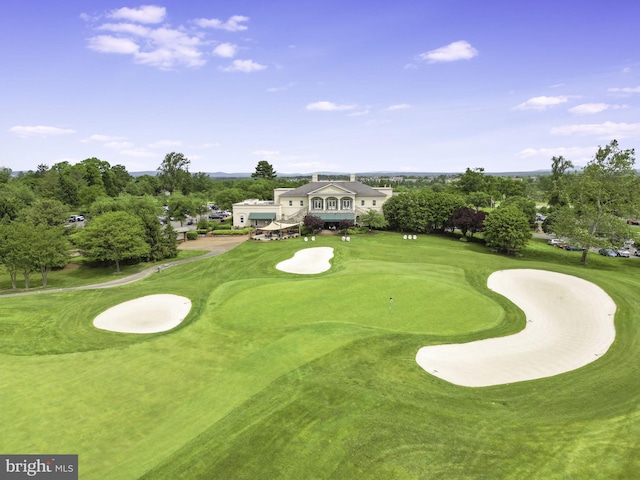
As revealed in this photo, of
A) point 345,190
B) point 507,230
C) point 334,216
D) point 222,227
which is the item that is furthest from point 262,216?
point 507,230

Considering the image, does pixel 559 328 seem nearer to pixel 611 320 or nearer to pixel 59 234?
pixel 611 320

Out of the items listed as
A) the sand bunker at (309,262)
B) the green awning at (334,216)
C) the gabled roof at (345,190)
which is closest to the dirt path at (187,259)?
the sand bunker at (309,262)

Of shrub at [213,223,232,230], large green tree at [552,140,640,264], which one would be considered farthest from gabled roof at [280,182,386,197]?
large green tree at [552,140,640,264]

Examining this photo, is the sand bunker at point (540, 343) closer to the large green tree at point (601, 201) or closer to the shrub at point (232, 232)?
the large green tree at point (601, 201)

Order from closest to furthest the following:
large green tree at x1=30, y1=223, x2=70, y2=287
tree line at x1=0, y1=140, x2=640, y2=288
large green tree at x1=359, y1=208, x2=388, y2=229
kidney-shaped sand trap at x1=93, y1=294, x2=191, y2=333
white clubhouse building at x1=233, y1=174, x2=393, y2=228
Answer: kidney-shaped sand trap at x1=93, y1=294, x2=191, y2=333 < large green tree at x1=30, y1=223, x2=70, y2=287 < tree line at x1=0, y1=140, x2=640, y2=288 < large green tree at x1=359, y1=208, x2=388, y2=229 < white clubhouse building at x1=233, y1=174, x2=393, y2=228

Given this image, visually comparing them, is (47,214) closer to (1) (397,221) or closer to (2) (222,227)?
(2) (222,227)

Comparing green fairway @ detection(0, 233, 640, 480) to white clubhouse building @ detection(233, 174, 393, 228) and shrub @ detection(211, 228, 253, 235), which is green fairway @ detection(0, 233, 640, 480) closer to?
shrub @ detection(211, 228, 253, 235)
